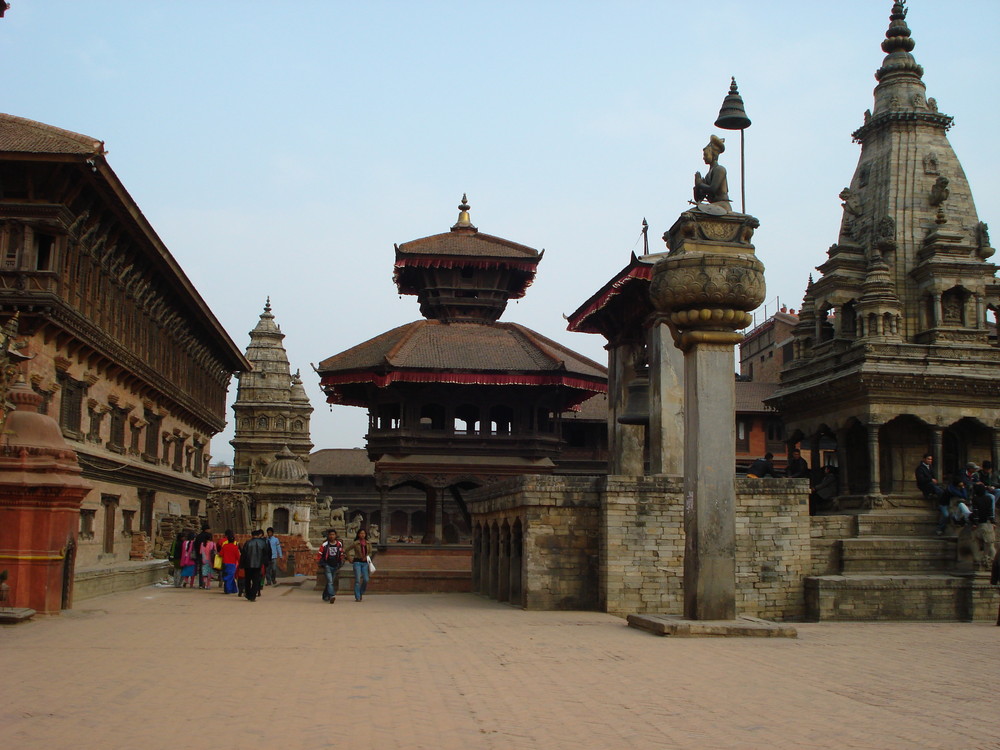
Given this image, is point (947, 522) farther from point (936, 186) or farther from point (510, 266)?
point (510, 266)

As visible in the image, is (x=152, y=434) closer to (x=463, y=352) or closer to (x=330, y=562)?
(x=463, y=352)

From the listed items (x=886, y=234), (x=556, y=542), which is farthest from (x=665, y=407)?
(x=886, y=234)

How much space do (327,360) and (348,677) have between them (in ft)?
71.8

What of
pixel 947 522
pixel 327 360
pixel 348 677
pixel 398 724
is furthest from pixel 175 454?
pixel 398 724

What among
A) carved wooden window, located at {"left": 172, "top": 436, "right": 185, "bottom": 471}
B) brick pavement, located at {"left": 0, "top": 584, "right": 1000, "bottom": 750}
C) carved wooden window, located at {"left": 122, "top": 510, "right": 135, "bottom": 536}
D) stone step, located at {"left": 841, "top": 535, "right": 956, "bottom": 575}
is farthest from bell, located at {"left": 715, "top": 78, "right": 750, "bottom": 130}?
carved wooden window, located at {"left": 172, "top": 436, "right": 185, "bottom": 471}

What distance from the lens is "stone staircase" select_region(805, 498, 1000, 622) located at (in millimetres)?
23047

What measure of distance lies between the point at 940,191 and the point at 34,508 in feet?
80.6

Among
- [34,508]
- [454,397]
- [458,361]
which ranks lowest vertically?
[34,508]

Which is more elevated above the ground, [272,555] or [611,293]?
[611,293]

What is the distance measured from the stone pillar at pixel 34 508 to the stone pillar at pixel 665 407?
11.6 meters

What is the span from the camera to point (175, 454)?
3909 cm

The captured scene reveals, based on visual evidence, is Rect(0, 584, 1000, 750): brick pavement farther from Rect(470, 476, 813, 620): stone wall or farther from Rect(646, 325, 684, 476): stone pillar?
Rect(646, 325, 684, 476): stone pillar

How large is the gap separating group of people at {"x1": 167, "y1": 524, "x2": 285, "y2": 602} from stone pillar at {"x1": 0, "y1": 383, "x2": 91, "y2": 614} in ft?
23.0

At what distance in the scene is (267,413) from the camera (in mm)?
72750
